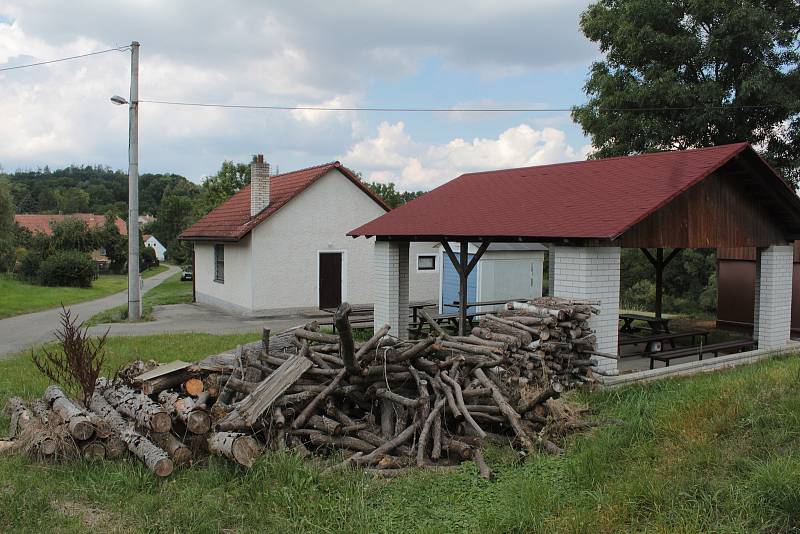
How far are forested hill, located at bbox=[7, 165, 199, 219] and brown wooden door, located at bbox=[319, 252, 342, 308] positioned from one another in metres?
77.5

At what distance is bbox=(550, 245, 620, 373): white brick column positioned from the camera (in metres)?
9.84

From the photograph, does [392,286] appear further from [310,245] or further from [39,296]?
[39,296]

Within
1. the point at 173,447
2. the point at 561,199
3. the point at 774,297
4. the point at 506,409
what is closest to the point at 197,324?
the point at 561,199

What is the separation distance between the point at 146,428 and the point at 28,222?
72507 mm

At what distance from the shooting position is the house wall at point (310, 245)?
2114 cm

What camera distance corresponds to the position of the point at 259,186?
21.9 meters

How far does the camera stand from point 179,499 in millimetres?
5668

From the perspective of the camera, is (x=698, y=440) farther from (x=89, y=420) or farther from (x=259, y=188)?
(x=259, y=188)

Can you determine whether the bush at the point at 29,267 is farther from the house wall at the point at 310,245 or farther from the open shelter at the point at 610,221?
the open shelter at the point at 610,221

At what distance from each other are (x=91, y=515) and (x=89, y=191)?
129 meters

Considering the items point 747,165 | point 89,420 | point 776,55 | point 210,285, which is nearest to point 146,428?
point 89,420

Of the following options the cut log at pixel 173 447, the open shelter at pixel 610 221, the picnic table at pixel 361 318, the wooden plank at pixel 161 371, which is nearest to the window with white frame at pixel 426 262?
the picnic table at pixel 361 318

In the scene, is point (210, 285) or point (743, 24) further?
point (210, 285)

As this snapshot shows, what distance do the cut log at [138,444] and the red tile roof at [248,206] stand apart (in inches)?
531
